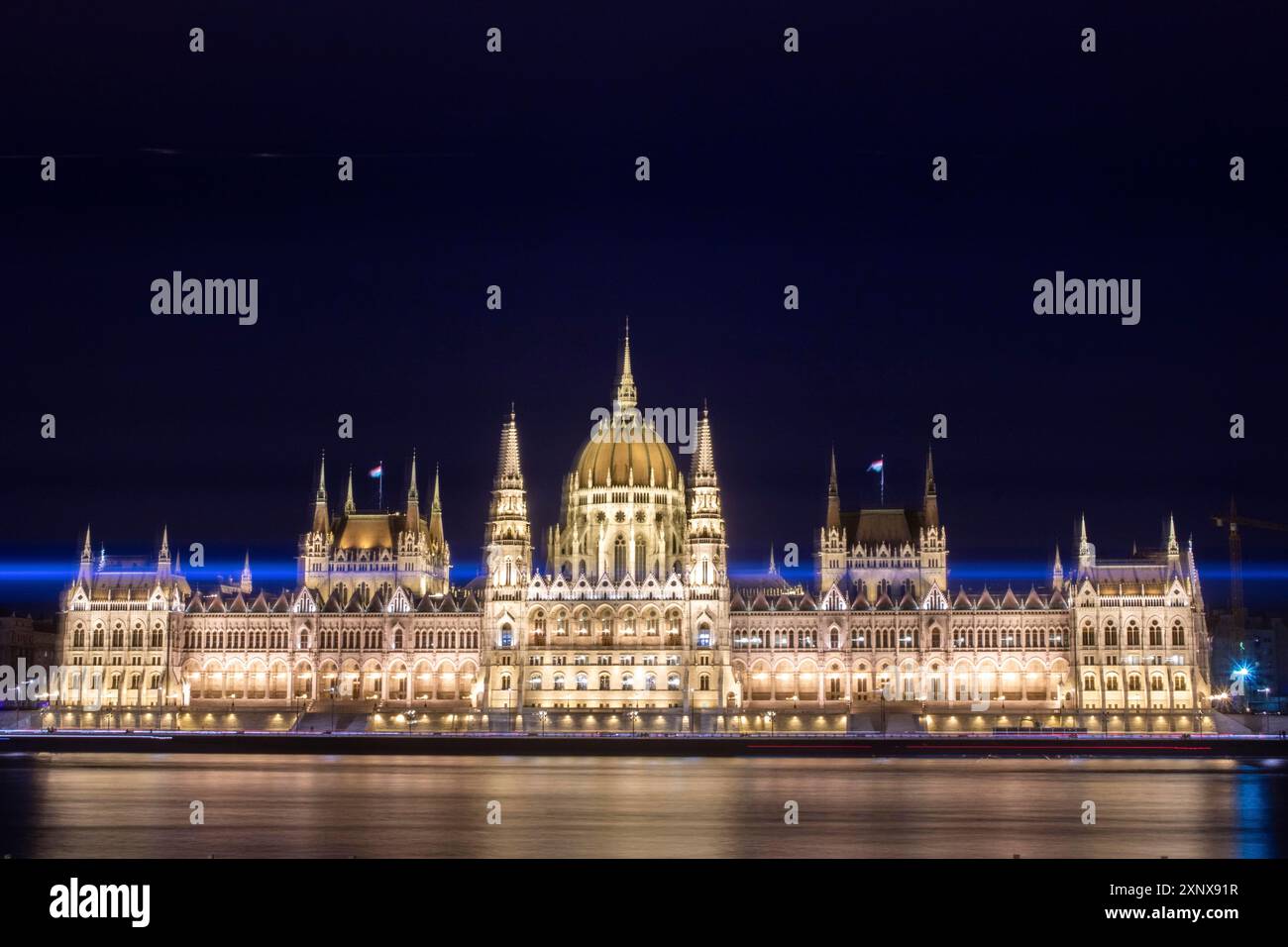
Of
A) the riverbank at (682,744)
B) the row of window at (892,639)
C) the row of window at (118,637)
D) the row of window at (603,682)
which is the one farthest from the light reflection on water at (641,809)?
the row of window at (118,637)

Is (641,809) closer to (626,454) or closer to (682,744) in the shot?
(682,744)

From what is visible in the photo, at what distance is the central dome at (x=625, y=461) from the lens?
162125 millimetres

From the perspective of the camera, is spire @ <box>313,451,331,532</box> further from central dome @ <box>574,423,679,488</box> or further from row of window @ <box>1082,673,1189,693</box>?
row of window @ <box>1082,673,1189,693</box>

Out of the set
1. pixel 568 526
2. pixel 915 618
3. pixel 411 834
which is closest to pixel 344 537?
pixel 568 526

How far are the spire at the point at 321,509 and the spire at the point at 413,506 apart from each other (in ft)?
24.3

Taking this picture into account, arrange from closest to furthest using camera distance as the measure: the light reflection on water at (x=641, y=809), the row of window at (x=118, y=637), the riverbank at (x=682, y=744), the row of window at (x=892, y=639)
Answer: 1. the light reflection on water at (x=641, y=809)
2. the riverbank at (x=682, y=744)
3. the row of window at (x=892, y=639)
4. the row of window at (x=118, y=637)

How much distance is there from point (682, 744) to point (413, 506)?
56.8 metres

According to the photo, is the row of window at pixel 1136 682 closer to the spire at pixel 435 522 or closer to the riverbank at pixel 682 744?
the riverbank at pixel 682 744

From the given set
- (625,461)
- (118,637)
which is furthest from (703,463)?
(118,637)

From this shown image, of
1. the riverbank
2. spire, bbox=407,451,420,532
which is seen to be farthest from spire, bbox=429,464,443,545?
the riverbank

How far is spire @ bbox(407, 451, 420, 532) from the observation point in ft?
566

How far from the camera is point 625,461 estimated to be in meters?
163

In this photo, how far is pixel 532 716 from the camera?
5640 inches
